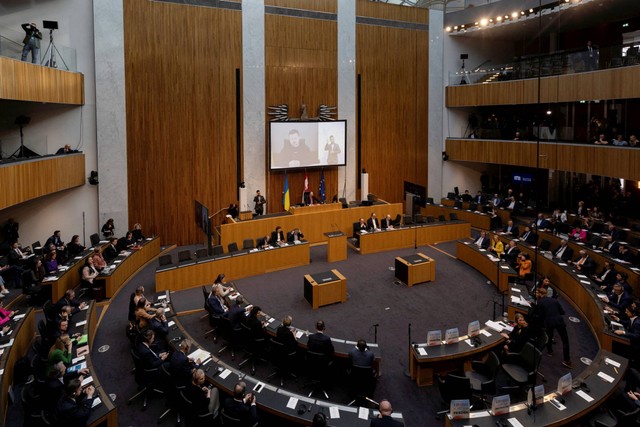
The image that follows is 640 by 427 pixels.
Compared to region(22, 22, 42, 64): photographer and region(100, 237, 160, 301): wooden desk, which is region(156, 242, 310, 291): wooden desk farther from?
region(22, 22, 42, 64): photographer

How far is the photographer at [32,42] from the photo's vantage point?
40.0 feet

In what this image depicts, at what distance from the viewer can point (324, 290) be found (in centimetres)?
1098

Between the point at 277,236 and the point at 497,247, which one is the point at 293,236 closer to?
the point at 277,236

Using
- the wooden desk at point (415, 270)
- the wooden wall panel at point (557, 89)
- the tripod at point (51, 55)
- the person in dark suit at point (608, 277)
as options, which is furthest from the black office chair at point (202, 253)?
the wooden wall panel at point (557, 89)

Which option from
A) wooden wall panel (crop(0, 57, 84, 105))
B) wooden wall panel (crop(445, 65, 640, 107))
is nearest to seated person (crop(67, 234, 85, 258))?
wooden wall panel (crop(0, 57, 84, 105))

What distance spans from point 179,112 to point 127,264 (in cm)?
603

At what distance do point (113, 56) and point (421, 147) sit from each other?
529 inches

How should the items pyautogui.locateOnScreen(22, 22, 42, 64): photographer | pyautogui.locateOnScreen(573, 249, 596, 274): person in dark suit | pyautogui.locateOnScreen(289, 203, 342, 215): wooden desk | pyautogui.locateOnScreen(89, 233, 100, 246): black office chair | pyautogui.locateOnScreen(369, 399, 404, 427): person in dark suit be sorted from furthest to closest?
pyautogui.locateOnScreen(289, 203, 342, 215): wooden desk
pyautogui.locateOnScreen(89, 233, 100, 246): black office chair
pyautogui.locateOnScreen(22, 22, 42, 64): photographer
pyautogui.locateOnScreen(573, 249, 596, 274): person in dark suit
pyautogui.locateOnScreen(369, 399, 404, 427): person in dark suit

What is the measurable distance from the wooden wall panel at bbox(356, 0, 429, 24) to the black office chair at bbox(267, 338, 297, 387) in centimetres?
1578

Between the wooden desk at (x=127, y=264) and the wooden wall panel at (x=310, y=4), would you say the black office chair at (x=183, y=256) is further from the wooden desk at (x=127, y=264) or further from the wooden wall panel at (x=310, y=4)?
the wooden wall panel at (x=310, y=4)

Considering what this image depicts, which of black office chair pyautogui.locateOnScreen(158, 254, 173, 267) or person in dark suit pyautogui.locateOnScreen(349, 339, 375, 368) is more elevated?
black office chair pyautogui.locateOnScreen(158, 254, 173, 267)

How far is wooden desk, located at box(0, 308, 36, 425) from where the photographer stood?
6.71 m

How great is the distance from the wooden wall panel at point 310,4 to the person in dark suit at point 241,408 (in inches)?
606

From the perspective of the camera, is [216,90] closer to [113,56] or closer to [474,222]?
[113,56]
